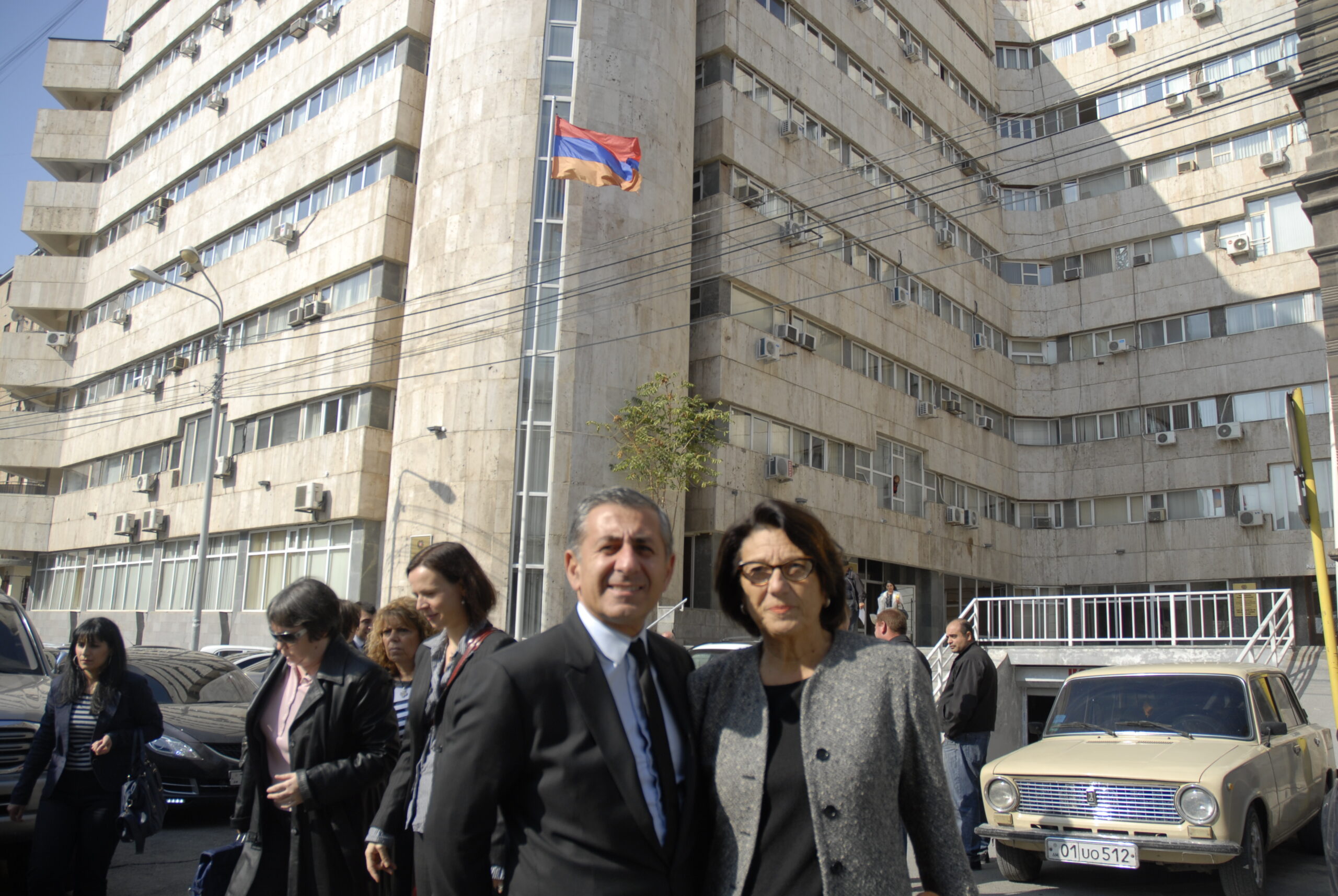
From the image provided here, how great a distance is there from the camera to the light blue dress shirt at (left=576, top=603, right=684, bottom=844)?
8.02 ft

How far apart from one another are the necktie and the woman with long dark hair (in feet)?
13.3

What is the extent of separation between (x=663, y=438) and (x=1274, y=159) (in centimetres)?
2294

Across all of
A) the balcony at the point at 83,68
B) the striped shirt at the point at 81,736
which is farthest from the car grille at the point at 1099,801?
the balcony at the point at 83,68

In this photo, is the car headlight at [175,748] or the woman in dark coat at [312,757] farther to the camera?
the car headlight at [175,748]

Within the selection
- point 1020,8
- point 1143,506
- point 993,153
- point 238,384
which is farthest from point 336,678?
point 1020,8

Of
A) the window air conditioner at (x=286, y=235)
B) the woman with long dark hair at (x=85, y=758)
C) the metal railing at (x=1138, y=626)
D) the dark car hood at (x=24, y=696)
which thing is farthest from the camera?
the window air conditioner at (x=286, y=235)

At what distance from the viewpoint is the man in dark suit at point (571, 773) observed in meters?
2.37

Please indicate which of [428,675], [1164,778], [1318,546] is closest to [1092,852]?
[1164,778]

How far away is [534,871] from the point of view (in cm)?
238

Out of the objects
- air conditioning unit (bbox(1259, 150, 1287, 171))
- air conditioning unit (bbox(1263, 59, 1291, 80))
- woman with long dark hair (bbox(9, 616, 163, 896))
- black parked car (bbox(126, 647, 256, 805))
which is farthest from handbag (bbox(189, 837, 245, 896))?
air conditioning unit (bbox(1259, 150, 1287, 171))

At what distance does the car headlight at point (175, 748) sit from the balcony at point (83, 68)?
39.9m

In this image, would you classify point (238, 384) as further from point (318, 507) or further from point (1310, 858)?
point (1310, 858)

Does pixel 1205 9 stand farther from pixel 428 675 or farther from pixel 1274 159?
pixel 428 675

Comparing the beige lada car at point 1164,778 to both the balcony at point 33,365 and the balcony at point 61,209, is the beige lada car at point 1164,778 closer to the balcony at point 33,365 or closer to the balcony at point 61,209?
the balcony at point 33,365
